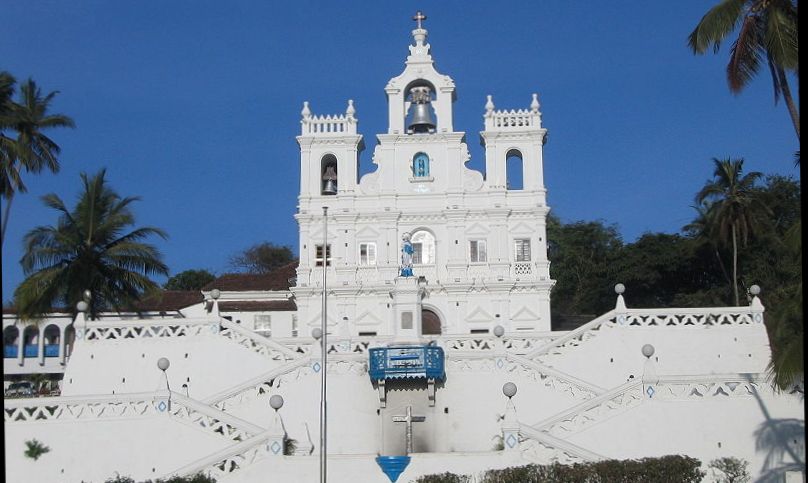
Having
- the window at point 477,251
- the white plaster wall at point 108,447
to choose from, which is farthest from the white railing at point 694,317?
the white plaster wall at point 108,447

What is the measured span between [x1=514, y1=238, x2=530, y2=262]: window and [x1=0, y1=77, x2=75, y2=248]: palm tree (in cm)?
1938

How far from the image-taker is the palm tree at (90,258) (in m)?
35.6

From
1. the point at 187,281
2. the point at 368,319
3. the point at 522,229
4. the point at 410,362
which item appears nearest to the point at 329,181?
the point at 368,319

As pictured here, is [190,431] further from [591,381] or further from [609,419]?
A: [591,381]

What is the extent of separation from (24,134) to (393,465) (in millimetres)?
15888

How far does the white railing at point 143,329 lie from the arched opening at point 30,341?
23.5m

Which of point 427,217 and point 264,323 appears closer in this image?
point 427,217

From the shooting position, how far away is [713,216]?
48.3 metres

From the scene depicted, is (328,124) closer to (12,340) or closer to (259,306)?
(259,306)

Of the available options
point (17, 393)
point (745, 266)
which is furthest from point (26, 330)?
point (745, 266)

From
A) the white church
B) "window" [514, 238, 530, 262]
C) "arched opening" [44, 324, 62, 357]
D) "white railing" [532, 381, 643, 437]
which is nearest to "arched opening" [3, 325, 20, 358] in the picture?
"arched opening" [44, 324, 62, 357]

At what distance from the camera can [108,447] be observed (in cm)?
2609

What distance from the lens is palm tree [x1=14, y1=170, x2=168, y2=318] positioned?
35.6 meters

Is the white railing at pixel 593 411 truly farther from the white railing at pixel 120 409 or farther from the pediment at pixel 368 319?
the pediment at pixel 368 319
